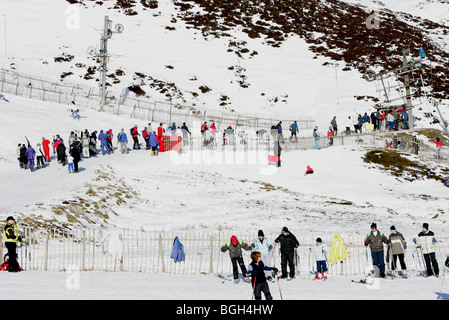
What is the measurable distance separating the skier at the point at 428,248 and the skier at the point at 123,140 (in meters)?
18.7

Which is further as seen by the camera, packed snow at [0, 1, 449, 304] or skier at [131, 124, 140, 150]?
skier at [131, 124, 140, 150]

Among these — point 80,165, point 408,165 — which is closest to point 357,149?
point 408,165

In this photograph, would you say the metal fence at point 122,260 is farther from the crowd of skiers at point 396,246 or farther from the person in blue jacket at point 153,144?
the person in blue jacket at point 153,144

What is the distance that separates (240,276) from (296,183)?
13.7 metres

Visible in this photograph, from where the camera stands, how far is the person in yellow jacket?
11953 mm

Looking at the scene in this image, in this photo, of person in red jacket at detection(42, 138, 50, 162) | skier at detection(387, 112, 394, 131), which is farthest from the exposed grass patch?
person in red jacket at detection(42, 138, 50, 162)

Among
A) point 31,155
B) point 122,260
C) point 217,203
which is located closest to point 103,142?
point 31,155

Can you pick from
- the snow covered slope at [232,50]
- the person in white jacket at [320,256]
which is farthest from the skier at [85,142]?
the snow covered slope at [232,50]

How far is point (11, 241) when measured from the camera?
12.0 metres

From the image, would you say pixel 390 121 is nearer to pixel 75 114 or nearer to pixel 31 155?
pixel 75 114

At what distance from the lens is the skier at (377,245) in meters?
12.9

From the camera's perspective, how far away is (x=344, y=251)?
13.0 metres

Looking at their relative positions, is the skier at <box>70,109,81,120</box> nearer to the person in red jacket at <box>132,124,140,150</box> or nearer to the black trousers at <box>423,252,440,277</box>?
the person in red jacket at <box>132,124,140,150</box>
